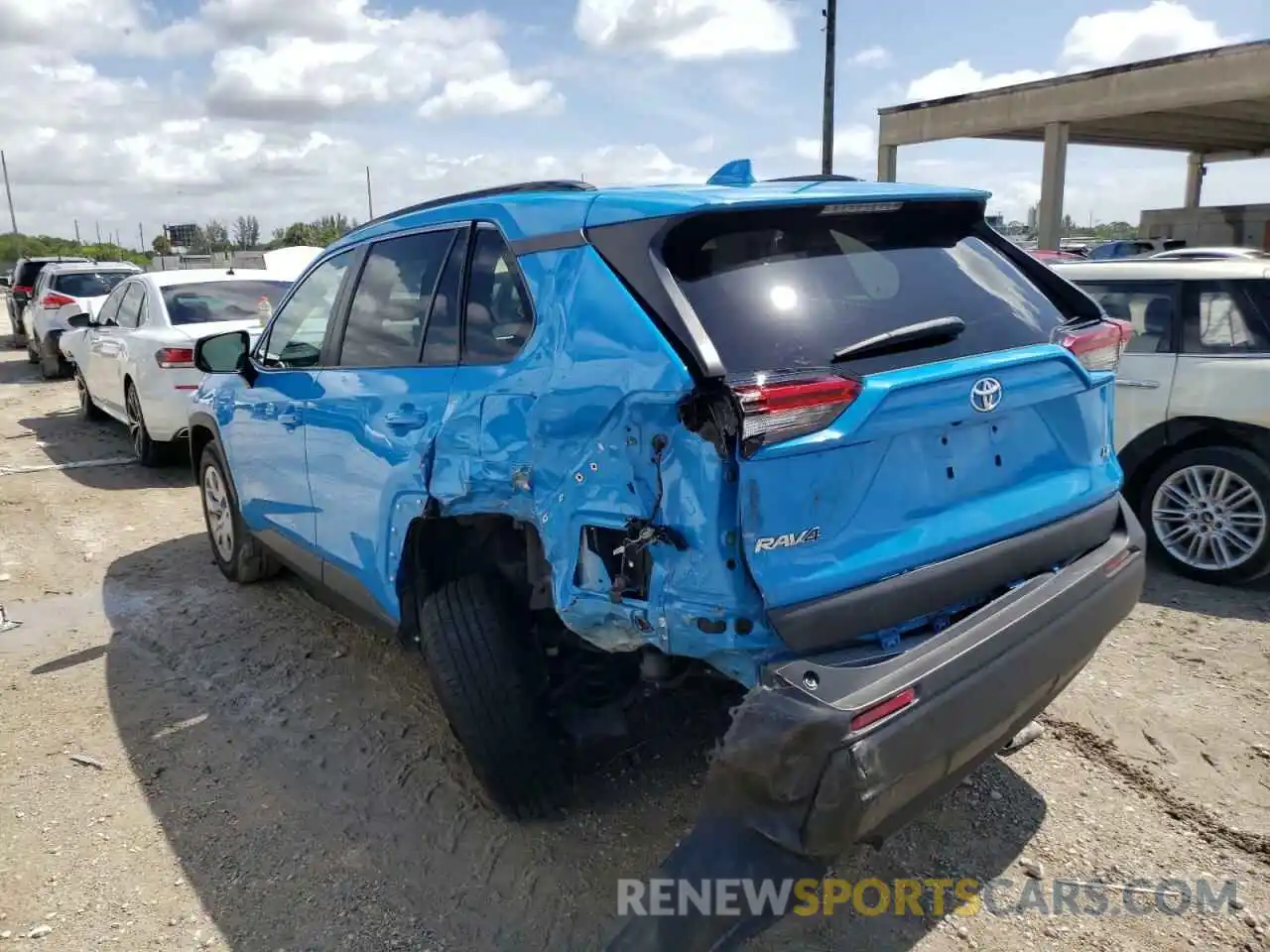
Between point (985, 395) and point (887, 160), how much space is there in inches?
885

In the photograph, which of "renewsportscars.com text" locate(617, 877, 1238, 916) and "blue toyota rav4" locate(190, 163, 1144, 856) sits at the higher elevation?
"blue toyota rav4" locate(190, 163, 1144, 856)

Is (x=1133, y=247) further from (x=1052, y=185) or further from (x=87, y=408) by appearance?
(x=87, y=408)

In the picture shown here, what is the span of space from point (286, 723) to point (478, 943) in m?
1.61

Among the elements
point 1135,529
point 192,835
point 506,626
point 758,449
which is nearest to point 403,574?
point 506,626

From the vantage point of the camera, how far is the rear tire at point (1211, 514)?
4.95 meters

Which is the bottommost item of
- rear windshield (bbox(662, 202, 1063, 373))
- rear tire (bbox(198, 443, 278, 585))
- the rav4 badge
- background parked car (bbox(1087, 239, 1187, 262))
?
rear tire (bbox(198, 443, 278, 585))

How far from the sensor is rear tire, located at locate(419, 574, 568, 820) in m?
2.99

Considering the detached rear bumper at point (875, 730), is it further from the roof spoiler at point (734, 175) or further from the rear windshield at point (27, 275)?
the rear windshield at point (27, 275)

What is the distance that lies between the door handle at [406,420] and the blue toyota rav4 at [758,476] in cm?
1

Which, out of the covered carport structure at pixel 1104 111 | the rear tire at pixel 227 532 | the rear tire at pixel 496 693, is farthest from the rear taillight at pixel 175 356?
the covered carport structure at pixel 1104 111

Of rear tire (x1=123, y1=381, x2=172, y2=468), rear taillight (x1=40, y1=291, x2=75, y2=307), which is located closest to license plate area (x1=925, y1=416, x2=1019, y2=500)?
rear tire (x1=123, y1=381, x2=172, y2=468)

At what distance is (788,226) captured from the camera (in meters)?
2.61

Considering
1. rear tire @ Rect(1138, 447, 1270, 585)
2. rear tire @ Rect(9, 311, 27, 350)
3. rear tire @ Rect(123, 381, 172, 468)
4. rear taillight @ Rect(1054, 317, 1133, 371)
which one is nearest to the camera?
rear taillight @ Rect(1054, 317, 1133, 371)

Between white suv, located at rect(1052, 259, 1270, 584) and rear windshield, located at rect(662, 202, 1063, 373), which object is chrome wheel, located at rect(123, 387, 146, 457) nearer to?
rear windshield, located at rect(662, 202, 1063, 373)
